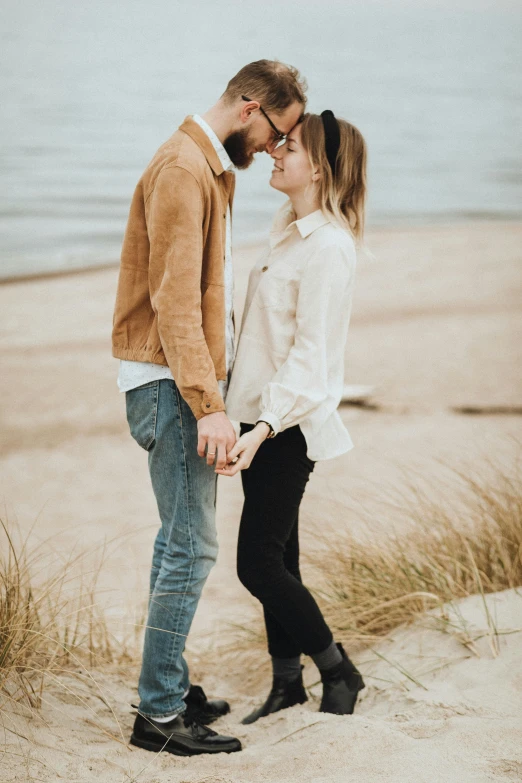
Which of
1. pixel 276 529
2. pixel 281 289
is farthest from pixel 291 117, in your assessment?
pixel 276 529

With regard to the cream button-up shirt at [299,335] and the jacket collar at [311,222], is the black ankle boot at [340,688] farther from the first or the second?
the jacket collar at [311,222]

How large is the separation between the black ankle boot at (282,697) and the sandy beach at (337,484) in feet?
0.18

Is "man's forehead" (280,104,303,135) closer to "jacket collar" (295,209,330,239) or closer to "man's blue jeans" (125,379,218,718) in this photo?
"jacket collar" (295,209,330,239)

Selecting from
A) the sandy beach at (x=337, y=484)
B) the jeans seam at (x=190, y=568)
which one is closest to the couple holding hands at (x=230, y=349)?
the jeans seam at (x=190, y=568)

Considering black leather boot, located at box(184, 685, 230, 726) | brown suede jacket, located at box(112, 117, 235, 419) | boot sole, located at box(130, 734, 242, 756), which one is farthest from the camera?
black leather boot, located at box(184, 685, 230, 726)

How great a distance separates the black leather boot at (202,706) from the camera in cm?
269

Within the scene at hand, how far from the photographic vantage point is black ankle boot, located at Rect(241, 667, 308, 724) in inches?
107

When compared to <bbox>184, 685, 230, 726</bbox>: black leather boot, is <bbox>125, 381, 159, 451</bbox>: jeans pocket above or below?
above

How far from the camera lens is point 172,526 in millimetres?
2352

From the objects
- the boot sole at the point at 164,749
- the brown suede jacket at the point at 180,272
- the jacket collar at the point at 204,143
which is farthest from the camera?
the boot sole at the point at 164,749

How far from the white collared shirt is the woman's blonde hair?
10.4 inches

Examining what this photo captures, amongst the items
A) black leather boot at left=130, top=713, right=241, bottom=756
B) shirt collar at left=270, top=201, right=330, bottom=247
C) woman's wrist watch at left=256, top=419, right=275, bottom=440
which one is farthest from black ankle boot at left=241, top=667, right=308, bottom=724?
shirt collar at left=270, top=201, right=330, bottom=247

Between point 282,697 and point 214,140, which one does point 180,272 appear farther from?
point 282,697

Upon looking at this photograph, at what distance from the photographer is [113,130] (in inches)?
1241
